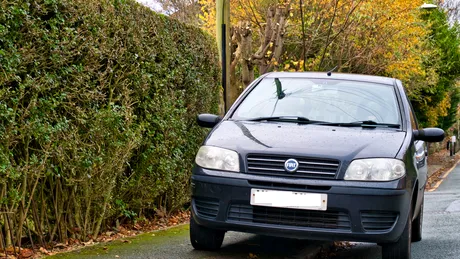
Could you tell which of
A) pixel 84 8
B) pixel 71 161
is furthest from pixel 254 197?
pixel 84 8

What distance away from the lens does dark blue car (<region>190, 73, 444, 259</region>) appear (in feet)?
19.1

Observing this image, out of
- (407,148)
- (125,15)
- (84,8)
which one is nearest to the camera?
(407,148)

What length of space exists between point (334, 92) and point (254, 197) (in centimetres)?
185

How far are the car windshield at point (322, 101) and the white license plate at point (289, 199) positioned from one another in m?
1.25

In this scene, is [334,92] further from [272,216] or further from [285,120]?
[272,216]

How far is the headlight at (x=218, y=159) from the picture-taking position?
6.09 m

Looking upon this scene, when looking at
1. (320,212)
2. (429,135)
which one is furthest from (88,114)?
(429,135)

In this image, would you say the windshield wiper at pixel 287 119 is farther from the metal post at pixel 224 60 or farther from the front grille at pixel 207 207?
the metal post at pixel 224 60

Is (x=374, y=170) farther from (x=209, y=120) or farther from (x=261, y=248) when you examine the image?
(x=209, y=120)

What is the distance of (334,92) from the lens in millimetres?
7328

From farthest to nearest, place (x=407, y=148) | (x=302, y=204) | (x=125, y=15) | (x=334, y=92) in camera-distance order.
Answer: (x=125, y=15) < (x=334, y=92) < (x=407, y=148) < (x=302, y=204)

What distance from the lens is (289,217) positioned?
593cm

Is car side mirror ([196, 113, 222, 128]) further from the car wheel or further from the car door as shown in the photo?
the car wheel

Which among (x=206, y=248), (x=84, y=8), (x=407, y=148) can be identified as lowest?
(x=206, y=248)
